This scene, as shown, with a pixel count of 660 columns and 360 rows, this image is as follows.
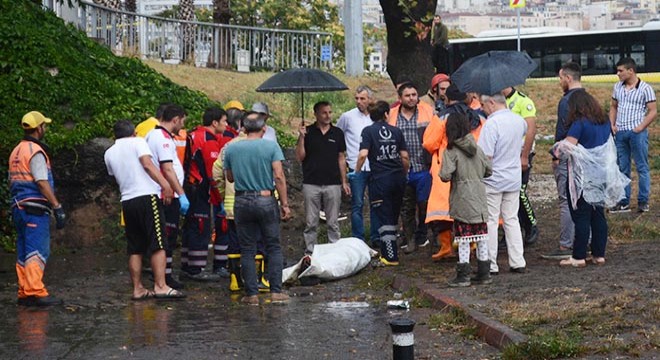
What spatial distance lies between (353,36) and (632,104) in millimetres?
17553

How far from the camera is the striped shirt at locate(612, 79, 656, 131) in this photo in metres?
16.7

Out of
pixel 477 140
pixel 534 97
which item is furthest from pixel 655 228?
pixel 534 97

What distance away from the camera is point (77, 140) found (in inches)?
637

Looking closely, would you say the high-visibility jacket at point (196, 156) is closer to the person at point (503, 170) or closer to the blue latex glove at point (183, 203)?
the blue latex glove at point (183, 203)

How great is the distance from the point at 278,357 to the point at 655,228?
696cm

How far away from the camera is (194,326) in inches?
437

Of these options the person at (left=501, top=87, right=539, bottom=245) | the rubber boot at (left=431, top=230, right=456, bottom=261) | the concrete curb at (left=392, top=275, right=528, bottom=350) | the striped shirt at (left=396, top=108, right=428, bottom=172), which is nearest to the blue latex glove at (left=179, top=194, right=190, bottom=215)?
the concrete curb at (left=392, top=275, right=528, bottom=350)

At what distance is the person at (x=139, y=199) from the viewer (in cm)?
1239

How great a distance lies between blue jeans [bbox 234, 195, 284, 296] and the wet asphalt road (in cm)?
32

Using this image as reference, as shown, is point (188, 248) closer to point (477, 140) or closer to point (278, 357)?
point (477, 140)

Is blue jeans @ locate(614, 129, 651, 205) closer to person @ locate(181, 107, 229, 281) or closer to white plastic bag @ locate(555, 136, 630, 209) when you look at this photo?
white plastic bag @ locate(555, 136, 630, 209)

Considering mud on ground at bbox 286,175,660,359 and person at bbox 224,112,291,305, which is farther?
person at bbox 224,112,291,305

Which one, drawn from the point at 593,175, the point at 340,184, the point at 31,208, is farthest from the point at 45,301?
the point at 593,175

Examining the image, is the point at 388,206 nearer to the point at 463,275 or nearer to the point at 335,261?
the point at 335,261
